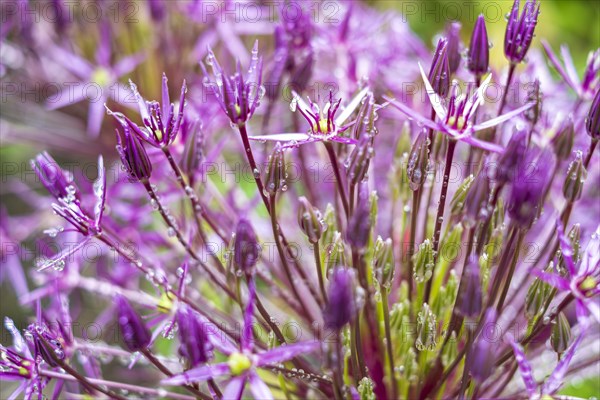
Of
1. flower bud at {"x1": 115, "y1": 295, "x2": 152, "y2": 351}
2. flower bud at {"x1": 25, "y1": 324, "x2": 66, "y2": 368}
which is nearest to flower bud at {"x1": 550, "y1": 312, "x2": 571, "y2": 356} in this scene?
flower bud at {"x1": 115, "y1": 295, "x2": 152, "y2": 351}

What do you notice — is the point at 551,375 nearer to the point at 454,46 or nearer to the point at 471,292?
the point at 471,292

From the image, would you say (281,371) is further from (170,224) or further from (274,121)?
(274,121)

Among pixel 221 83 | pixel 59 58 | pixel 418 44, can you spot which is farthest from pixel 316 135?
pixel 59 58

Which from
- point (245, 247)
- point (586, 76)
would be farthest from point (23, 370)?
point (586, 76)

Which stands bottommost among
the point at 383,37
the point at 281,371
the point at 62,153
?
the point at 281,371

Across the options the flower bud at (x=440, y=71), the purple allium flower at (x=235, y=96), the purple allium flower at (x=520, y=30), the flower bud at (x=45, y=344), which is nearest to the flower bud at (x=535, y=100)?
the purple allium flower at (x=520, y=30)

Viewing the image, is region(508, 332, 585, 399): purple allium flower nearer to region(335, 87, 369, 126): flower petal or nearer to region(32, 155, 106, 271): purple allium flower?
region(335, 87, 369, 126): flower petal
